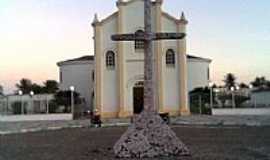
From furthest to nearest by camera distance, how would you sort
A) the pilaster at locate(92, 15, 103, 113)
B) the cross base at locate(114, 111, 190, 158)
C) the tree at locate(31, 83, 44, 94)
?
the tree at locate(31, 83, 44, 94)
the pilaster at locate(92, 15, 103, 113)
the cross base at locate(114, 111, 190, 158)

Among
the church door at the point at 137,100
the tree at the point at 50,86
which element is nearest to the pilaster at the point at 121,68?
the church door at the point at 137,100

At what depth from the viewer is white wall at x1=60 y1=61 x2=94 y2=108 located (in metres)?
59.0

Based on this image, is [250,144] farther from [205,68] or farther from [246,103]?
[205,68]

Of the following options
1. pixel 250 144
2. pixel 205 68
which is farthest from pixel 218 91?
pixel 250 144

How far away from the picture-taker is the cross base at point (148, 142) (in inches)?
542

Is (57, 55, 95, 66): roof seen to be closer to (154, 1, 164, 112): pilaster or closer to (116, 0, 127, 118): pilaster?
(116, 0, 127, 118): pilaster

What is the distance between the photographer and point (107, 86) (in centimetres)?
4841

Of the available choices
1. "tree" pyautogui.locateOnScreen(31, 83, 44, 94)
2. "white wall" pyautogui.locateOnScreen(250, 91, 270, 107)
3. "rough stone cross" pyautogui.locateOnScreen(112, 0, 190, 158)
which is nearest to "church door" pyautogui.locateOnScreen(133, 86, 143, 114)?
"white wall" pyautogui.locateOnScreen(250, 91, 270, 107)

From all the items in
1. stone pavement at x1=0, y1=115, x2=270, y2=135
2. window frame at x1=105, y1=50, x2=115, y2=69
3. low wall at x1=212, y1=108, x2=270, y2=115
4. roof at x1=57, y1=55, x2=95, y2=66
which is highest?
roof at x1=57, y1=55, x2=95, y2=66

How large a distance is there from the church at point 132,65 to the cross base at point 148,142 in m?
33.4

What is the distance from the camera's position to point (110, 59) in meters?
48.7

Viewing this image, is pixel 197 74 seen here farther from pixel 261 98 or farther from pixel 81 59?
pixel 81 59

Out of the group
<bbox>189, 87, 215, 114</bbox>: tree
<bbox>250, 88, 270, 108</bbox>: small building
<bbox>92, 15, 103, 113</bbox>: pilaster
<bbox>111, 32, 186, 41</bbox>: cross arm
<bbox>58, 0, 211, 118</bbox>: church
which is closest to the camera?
<bbox>111, 32, 186, 41</bbox>: cross arm

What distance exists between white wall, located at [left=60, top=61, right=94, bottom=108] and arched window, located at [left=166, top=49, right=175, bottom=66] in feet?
40.2
